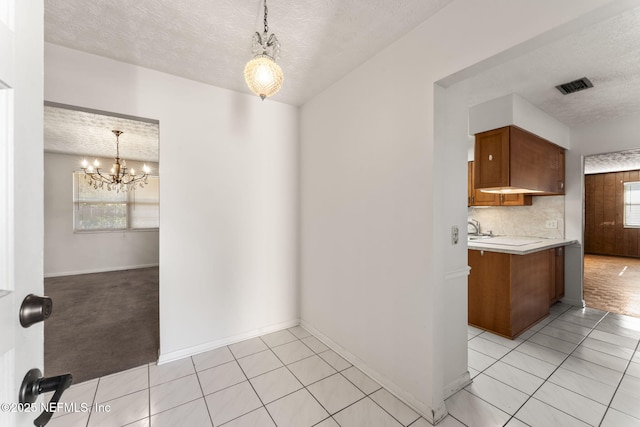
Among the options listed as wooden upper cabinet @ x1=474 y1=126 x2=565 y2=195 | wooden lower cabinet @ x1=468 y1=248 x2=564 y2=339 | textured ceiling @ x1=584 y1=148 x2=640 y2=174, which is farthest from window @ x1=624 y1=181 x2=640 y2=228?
wooden lower cabinet @ x1=468 y1=248 x2=564 y2=339

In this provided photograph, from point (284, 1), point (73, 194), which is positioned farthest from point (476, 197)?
point (73, 194)

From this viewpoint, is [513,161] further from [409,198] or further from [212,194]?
[212,194]

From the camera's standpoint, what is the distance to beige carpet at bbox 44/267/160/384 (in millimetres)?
2336

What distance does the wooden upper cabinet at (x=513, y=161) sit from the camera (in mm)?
2964

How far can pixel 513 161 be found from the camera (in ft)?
9.77

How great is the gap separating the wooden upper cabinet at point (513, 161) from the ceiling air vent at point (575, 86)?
1.62ft

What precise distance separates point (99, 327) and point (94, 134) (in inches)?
129

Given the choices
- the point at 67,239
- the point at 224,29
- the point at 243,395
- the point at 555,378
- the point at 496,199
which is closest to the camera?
the point at 224,29

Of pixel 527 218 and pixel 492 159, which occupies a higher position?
pixel 492 159

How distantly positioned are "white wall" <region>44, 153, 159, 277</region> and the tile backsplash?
7.79 meters

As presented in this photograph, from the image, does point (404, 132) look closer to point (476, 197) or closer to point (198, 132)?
point (198, 132)

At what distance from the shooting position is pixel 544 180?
134 inches

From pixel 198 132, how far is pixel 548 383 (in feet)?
12.1

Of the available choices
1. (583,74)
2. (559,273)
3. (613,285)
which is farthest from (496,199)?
(613,285)
